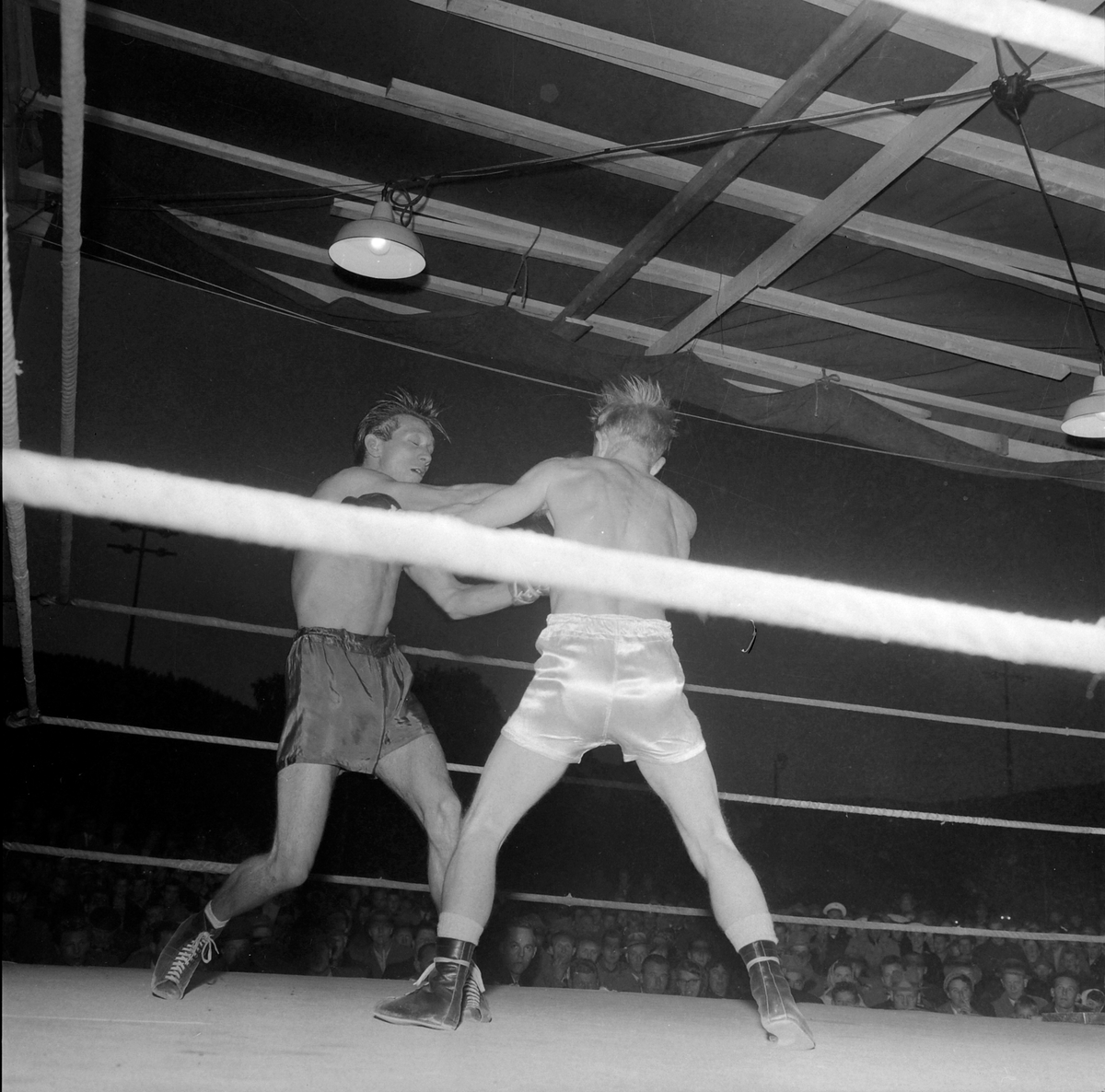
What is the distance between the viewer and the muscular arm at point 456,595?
2.31 meters

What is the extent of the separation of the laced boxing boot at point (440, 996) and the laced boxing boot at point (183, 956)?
0.43m

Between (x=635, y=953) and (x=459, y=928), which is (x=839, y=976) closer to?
(x=635, y=953)

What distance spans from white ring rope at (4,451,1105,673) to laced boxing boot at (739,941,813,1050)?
3.12ft

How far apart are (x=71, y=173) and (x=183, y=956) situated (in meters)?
1.32

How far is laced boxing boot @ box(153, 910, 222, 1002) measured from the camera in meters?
1.74

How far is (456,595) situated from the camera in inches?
91.8

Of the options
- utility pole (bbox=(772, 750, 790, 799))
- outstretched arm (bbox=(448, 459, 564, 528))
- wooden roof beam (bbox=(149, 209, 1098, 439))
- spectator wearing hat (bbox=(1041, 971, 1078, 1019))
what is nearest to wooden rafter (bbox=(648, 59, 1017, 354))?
wooden roof beam (bbox=(149, 209, 1098, 439))

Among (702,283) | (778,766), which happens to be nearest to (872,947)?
(778,766)

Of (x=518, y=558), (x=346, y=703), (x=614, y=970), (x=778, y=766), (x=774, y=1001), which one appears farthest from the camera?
(x=778, y=766)

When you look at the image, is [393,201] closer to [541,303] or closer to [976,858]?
[541,303]

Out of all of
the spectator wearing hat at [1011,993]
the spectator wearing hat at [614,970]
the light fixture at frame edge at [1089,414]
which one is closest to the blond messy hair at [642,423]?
the light fixture at frame edge at [1089,414]

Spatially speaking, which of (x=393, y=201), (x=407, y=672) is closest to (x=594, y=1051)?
(x=407, y=672)

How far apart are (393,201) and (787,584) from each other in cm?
300

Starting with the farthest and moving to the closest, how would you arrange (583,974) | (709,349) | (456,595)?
1. (709,349)
2. (583,974)
3. (456,595)
